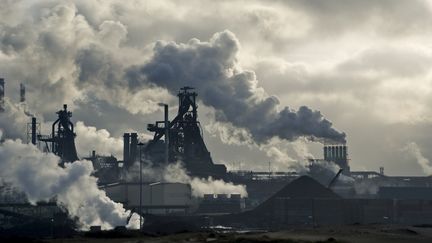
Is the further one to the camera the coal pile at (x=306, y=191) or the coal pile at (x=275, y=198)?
the coal pile at (x=306, y=191)

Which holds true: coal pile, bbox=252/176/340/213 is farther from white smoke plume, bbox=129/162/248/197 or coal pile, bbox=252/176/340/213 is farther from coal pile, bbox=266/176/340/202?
→ white smoke plume, bbox=129/162/248/197

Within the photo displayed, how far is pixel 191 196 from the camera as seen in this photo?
159 m

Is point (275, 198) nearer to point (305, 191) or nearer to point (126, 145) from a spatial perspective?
point (305, 191)

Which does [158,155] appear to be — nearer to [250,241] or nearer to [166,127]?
[166,127]

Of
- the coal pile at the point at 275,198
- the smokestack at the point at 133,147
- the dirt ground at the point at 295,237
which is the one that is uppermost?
the smokestack at the point at 133,147

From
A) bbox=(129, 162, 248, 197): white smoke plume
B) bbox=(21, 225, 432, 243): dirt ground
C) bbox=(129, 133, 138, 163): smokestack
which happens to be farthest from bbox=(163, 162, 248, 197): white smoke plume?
bbox=(21, 225, 432, 243): dirt ground

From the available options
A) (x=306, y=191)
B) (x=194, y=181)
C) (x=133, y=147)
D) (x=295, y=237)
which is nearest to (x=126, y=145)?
(x=133, y=147)

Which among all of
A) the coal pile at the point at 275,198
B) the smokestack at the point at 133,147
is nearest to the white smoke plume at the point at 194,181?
the smokestack at the point at 133,147

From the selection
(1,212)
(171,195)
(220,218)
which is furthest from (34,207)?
(171,195)

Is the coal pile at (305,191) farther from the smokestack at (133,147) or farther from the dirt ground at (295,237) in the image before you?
the dirt ground at (295,237)

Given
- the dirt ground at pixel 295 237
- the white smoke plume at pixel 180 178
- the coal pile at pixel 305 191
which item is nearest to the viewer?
the dirt ground at pixel 295 237

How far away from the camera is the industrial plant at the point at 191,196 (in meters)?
118

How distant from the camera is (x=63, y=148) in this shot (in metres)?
177

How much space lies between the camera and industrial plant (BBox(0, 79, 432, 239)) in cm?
11788
